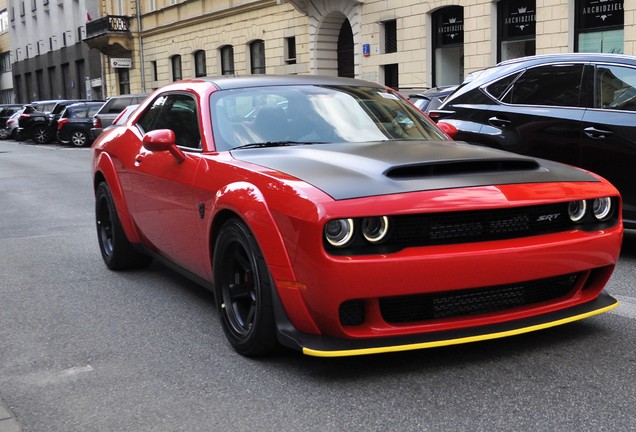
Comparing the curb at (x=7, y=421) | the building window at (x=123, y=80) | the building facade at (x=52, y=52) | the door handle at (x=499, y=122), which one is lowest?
the curb at (x=7, y=421)

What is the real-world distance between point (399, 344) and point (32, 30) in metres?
63.3

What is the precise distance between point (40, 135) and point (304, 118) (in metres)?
32.4

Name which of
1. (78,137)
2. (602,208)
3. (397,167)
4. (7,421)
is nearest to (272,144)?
(397,167)

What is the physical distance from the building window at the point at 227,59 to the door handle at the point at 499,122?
90.6 ft

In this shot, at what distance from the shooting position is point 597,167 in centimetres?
654

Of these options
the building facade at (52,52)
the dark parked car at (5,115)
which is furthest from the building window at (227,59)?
the building facade at (52,52)

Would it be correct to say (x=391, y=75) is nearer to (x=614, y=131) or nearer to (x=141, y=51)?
(x=614, y=131)

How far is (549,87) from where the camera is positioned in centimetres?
707

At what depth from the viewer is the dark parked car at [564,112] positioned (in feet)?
21.1

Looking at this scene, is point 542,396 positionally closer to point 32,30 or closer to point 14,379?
point 14,379

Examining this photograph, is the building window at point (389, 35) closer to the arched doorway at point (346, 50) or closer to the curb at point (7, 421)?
the arched doorway at point (346, 50)

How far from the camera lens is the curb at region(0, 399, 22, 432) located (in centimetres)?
335

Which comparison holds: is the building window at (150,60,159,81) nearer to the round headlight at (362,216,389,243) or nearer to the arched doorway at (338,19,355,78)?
the arched doorway at (338,19,355,78)

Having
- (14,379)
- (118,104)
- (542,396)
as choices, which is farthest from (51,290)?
(118,104)
